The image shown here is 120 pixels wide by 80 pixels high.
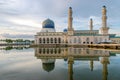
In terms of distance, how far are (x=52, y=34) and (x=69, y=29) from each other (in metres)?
8.79

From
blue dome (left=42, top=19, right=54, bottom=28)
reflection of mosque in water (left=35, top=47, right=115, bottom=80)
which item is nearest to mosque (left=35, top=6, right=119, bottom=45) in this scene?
blue dome (left=42, top=19, right=54, bottom=28)

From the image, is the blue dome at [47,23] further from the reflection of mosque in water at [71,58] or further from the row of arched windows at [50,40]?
the reflection of mosque in water at [71,58]

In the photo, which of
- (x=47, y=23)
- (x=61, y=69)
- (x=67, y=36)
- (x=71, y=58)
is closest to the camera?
(x=61, y=69)

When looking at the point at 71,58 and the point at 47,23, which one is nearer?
the point at 71,58

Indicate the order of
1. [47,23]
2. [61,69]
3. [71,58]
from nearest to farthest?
[61,69] < [71,58] < [47,23]

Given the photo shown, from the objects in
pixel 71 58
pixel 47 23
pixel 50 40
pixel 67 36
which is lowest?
pixel 71 58

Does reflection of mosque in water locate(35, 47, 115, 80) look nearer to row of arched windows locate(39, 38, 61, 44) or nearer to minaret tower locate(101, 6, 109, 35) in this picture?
minaret tower locate(101, 6, 109, 35)

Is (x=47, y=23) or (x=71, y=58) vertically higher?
(x=47, y=23)

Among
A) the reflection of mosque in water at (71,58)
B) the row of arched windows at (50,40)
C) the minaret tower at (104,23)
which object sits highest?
the minaret tower at (104,23)

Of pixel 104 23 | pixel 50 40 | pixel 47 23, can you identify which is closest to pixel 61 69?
pixel 104 23

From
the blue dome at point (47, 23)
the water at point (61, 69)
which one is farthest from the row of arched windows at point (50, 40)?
the water at point (61, 69)

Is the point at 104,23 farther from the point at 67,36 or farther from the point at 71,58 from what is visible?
the point at 71,58

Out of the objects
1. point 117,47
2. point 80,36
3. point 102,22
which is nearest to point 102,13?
point 102,22

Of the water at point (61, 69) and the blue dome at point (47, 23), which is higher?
the blue dome at point (47, 23)
